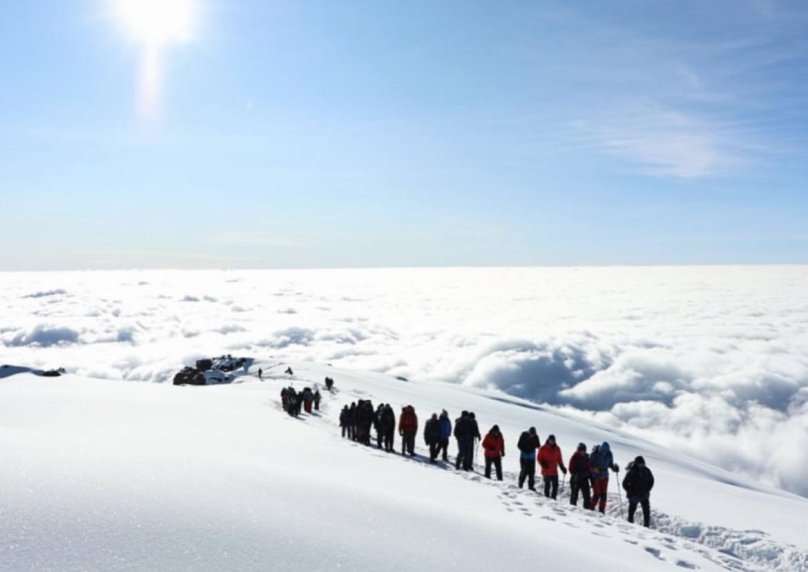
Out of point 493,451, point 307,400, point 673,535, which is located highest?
point 493,451

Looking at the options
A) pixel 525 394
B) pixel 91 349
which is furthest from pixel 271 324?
pixel 525 394

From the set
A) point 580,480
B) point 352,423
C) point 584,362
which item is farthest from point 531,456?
point 584,362

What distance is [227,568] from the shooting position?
16.2 feet

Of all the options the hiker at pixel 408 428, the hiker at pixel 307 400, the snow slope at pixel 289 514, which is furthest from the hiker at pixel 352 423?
the hiker at pixel 307 400

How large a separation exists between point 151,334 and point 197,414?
172703mm

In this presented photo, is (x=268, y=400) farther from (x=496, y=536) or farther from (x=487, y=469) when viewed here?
(x=496, y=536)

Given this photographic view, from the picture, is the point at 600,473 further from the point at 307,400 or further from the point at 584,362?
the point at 584,362

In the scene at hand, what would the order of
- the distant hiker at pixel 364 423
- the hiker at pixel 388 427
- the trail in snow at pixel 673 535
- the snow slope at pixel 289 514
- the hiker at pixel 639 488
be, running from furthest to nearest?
the distant hiker at pixel 364 423, the hiker at pixel 388 427, the hiker at pixel 639 488, the trail in snow at pixel 673 535, the snow slope at pixel 289 514

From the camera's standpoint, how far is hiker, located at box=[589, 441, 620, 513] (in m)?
14.1

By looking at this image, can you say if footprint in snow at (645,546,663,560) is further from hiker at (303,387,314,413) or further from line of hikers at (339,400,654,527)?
hiker at (303,387,314,413)

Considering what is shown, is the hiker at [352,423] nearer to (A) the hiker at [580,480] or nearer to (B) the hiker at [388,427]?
(B) the hiker at [388,427]

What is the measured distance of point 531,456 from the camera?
15.1 m

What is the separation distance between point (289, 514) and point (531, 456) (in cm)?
1002

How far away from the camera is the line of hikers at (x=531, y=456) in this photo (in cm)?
1330
